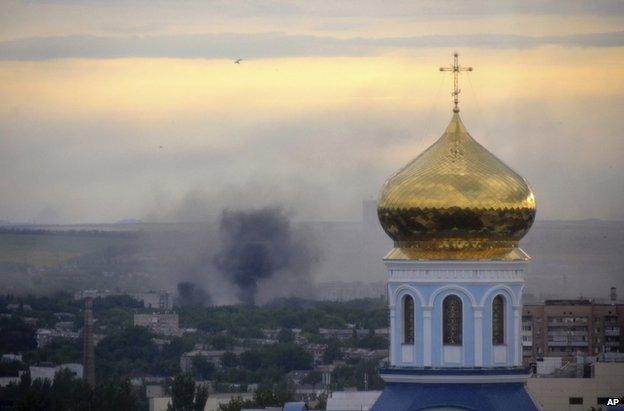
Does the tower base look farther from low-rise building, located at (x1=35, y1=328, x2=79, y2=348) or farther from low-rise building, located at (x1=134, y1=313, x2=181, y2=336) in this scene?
low-rise building, located at (x1=134, y1=313, x2=181, y2=336)

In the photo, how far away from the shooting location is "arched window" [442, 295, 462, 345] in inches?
1016

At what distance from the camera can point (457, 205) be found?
26.0 metres

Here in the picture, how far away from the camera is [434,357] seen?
84.5 ft

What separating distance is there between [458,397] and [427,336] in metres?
0.56

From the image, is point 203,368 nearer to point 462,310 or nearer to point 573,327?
point 573,327

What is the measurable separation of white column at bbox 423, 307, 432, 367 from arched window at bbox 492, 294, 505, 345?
546 mm

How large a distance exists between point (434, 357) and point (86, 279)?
3819 centimetres

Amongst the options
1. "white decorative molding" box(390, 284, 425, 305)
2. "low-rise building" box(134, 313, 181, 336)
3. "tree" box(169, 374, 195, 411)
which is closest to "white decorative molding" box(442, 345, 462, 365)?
"white decorative molding" box(390, 284, 425, 305)

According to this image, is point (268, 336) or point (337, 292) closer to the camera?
point (337, 292)

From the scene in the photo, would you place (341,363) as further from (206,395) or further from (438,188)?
(438,188)

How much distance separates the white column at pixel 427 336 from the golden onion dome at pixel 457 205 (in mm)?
496

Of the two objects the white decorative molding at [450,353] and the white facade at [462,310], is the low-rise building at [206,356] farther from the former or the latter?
the white decorative molding at [450,353]

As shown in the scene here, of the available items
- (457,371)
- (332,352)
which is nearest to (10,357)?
(332,352)

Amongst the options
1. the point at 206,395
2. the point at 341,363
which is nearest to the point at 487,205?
the point at 206,395
